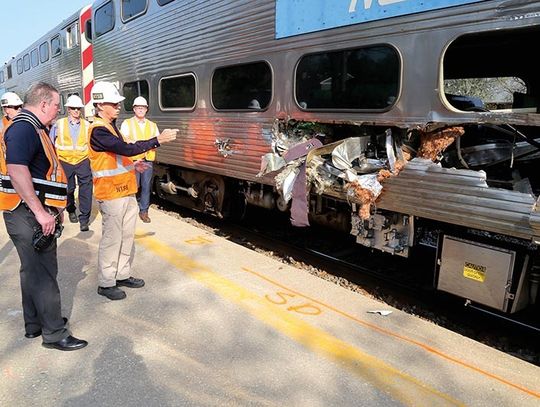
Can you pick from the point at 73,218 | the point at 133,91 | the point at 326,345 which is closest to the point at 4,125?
the point at 73,218

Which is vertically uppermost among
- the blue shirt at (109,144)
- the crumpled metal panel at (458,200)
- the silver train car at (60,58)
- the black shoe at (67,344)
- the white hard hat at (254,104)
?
the silver train car at (60,58)

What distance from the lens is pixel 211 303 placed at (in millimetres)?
3543

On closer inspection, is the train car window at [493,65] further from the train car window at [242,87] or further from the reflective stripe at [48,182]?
the reflective stripe at [48,182]

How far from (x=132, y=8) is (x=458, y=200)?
21.0 ft

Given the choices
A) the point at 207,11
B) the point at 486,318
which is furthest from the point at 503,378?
the point at 207,11

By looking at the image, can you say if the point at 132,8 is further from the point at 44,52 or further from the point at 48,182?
the point at 44,52

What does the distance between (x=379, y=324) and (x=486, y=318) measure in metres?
1.22

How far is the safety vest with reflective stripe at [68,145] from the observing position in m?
5.91

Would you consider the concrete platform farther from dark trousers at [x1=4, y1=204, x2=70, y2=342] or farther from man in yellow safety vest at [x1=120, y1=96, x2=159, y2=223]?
man in yellow safety vest at [x1=120, y1=96, x2=159, y2=223]

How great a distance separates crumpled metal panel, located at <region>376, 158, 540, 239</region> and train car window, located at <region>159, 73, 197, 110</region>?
334 cm

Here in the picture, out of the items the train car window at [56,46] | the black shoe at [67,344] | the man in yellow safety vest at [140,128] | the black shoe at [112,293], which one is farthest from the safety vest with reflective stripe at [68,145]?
the train car window at [56,46]

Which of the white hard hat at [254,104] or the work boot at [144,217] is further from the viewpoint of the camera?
the work boot at [144,217]

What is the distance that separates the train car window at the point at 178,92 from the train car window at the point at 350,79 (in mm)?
2146

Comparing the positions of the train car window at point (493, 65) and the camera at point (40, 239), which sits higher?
the train car window at point (493, 65)
